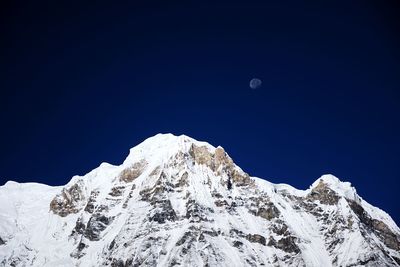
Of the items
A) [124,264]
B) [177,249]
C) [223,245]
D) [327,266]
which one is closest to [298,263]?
[327,266]

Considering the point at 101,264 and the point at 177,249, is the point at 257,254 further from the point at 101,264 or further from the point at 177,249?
the point at 101,264

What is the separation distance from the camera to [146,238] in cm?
19800

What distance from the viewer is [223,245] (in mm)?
197250

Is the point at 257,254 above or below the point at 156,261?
above

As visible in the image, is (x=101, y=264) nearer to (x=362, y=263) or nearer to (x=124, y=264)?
(x=124, y=264)

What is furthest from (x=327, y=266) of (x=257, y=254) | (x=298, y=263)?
(x=257, y=254)

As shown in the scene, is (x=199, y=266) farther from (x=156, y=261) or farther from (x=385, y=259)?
(x=385, y=259)

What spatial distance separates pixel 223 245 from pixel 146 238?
75.8ft

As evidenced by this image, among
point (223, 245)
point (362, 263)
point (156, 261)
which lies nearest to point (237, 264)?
point (223, 245)

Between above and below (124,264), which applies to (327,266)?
above

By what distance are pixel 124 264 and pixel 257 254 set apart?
4016cm

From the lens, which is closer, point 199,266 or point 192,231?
point 199,266

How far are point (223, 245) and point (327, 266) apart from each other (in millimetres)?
32244

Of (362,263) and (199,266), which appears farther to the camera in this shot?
(362,263)
